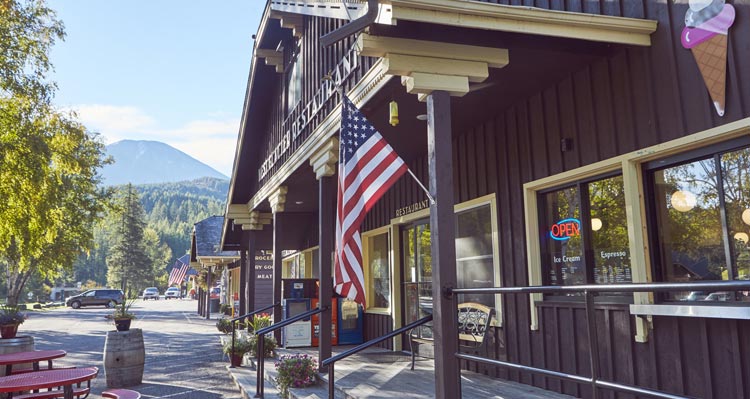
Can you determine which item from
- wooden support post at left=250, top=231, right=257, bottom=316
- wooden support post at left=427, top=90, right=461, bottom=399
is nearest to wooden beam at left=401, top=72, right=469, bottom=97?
wooden support post at left=427, top=90, right=461, bottom=399

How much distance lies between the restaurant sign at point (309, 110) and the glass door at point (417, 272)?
95.1 inches

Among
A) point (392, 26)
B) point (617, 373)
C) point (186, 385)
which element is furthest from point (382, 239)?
point (392, 26)

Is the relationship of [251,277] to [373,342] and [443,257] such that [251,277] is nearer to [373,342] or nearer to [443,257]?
[373,342]

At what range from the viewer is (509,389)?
5.70 metres

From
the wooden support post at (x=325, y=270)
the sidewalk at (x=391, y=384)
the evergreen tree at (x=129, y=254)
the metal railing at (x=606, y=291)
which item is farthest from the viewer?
the evergreen tree at (x=129, y=254)

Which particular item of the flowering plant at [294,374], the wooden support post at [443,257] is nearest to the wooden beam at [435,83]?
the wooden support post at [443,257]

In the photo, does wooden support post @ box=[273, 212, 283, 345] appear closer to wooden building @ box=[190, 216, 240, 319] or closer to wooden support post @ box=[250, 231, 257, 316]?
wooden support post @ box=[250, 231, 257, 316]

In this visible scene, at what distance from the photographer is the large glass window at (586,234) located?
199 inches

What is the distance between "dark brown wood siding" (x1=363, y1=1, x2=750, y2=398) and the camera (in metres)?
4.02

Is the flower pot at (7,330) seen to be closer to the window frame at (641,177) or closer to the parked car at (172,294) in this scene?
the window frame at (641,177)

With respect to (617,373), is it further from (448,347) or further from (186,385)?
(186,385)

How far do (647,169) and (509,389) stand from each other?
2572 mm

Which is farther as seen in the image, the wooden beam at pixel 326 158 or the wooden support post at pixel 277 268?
the wooden support post at pixel 277 268

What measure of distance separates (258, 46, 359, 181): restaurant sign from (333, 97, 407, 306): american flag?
1.91 m
